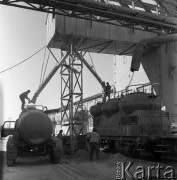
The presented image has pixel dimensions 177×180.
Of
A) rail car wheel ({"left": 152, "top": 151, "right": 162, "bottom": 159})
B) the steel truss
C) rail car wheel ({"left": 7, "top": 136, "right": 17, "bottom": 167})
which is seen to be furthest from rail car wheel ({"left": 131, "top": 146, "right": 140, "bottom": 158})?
the steel truss

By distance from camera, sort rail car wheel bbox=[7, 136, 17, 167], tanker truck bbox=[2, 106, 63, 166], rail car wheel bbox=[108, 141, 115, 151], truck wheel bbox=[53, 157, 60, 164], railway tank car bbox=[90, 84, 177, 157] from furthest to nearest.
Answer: rail car wheel bbox=[108, 141, 115, 151]
railway tank car bbox=[90, 84, 177, 157]
truck wheel bbox=[53, 157, 60, 164]
tanker truck bbox=[2, 106, 63, 166]
rail car wheel bbox=[7, 136, 17, 167]

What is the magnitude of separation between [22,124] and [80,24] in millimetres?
10448

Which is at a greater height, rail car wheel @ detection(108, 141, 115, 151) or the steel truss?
the steel truss

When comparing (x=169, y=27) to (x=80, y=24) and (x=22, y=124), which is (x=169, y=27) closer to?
(x=80, y=24)

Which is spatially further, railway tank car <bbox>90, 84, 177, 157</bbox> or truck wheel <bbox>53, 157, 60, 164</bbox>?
railway tank car <bbox>90, 84, 177, 157</bbox>

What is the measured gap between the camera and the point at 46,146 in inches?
540

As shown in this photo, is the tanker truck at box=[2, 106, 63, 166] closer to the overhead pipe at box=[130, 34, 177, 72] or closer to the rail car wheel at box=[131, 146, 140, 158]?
the rail car wheel at box=[131, 146, 140, 158]

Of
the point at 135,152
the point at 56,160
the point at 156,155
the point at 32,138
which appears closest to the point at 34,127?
the point at 32,138

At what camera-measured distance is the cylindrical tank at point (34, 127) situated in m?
12.9

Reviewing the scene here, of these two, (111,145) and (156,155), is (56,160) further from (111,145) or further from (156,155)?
(111,145)

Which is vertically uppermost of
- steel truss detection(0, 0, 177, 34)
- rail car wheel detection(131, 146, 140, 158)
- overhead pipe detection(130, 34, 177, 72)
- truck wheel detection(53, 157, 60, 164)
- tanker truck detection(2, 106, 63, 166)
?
steel truss detection(0, 0, 177, 34)

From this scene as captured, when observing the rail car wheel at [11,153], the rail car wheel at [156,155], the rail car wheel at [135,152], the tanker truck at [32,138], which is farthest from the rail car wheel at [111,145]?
the rail car wheel at [11,153]

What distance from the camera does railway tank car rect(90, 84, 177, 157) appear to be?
1413 cm

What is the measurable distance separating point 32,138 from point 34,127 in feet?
1.52
